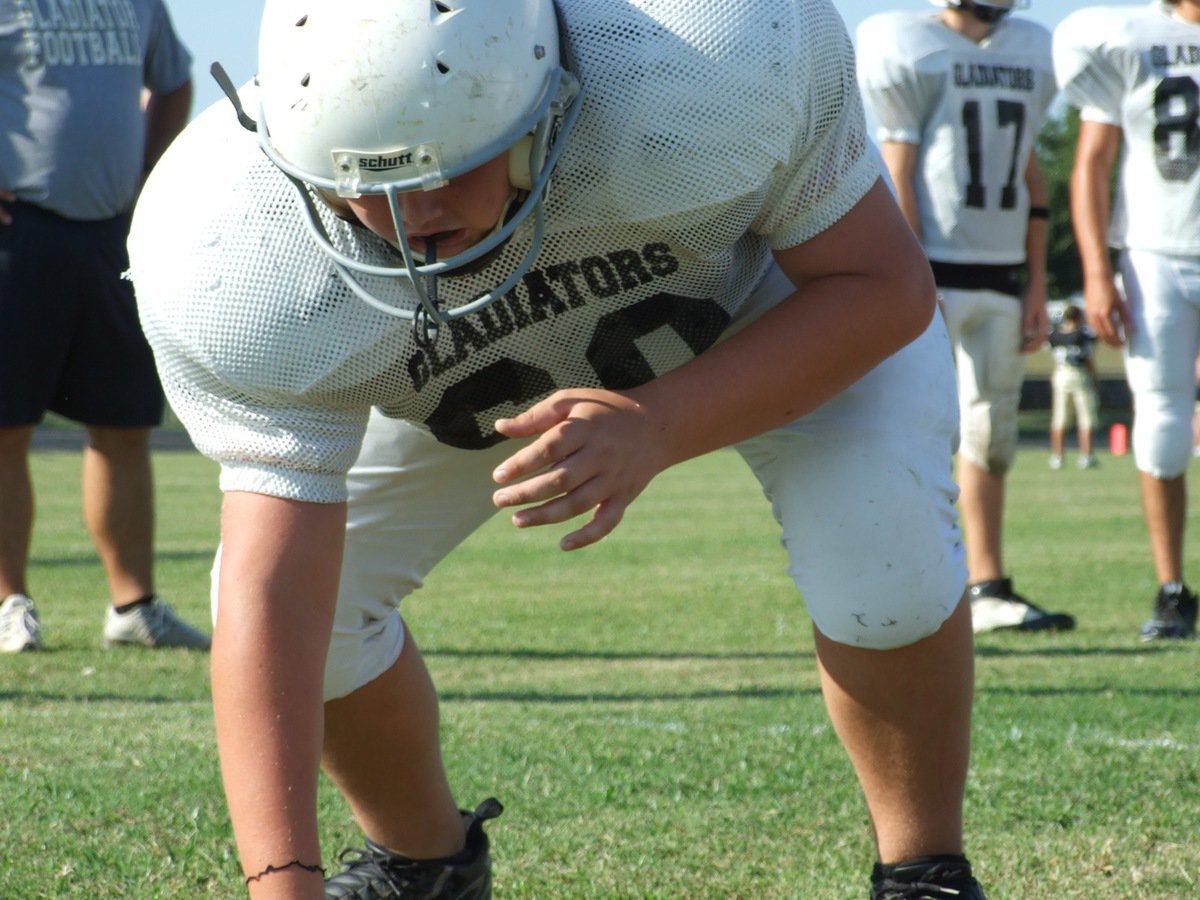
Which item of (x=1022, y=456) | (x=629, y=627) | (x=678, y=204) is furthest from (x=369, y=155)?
→ (x=1022, y=456)

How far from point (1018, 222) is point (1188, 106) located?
72cm

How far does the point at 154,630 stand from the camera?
4.75 m

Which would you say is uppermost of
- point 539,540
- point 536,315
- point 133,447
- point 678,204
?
point 678,204

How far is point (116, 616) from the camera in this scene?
4781 mm

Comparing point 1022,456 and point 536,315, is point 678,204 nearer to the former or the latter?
point 536,315

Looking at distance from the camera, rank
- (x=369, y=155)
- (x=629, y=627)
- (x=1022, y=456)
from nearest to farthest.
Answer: (x=369, y=155)
(x=629, y=627)
(x=1022, y=456)

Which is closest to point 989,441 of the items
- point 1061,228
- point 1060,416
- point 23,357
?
point 23,357

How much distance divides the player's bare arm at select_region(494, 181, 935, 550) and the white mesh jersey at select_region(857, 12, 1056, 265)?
11.2 feet

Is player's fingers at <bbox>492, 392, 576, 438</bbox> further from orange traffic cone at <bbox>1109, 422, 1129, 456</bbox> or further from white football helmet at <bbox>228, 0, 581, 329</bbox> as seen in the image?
orange traffic cone at <bbox>1109, 422, 1129, 456</bbox>

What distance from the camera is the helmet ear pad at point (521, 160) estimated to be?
182 cm

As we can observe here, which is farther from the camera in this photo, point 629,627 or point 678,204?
point 629,627

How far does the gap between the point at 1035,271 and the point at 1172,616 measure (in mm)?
1480

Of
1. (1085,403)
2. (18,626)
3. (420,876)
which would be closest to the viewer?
(420,876)

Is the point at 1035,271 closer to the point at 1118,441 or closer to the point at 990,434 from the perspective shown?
the point at 990,434
